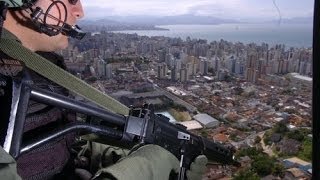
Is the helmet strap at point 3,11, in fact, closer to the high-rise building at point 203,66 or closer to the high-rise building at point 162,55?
A: the high-rise building at point 162,55

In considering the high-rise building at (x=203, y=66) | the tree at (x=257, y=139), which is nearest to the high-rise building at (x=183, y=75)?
the high-rise building at (x=203, y=66)

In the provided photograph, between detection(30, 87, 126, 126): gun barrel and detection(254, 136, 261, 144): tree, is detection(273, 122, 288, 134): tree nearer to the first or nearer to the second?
detection(254, 136, 261, 144): tree

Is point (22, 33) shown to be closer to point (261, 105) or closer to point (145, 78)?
point (145, 78)

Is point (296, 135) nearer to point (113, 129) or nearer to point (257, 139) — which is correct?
point (257, 139)

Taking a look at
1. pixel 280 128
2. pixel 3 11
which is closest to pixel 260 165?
pixel 280 128

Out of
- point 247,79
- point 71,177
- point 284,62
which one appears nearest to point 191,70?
point 247,79

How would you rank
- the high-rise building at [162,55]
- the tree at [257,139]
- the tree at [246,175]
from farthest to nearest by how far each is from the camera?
the high-rise building at [162,55], the tree at [257,139], the tree at [246,175]

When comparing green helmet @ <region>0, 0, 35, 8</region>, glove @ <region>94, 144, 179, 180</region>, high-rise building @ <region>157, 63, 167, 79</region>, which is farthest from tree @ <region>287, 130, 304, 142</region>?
high-rise building @ <region>157, 63, 167, 79</region>
